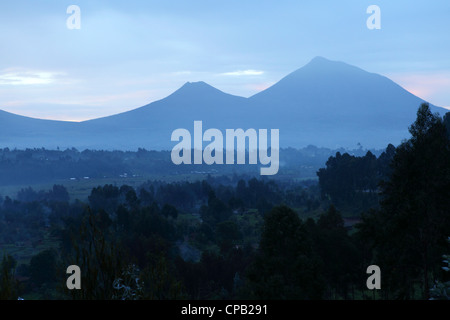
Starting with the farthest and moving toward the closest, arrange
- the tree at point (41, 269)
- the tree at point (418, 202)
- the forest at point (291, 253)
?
the tree at point (41, 269)
the tree at point (418, 202)
the forest at point (291, 253)

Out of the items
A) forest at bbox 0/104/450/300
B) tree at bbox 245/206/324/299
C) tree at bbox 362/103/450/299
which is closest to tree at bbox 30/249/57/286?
forest at bbox 0/104/450/300

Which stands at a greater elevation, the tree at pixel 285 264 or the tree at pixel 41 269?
the tree at pixel 285 264

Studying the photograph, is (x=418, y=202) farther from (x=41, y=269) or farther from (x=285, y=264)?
(x=41, y=269)

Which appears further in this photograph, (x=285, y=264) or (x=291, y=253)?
(x=291, y=253)

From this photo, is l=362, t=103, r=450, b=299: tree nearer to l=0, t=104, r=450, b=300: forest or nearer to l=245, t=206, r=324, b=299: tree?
l=0, t=104, r=450, b=300: forest

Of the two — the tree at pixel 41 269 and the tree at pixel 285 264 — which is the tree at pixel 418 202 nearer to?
the tree at pixel 285 264

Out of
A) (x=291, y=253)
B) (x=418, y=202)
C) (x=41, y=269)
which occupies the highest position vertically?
(x=418, y=202)

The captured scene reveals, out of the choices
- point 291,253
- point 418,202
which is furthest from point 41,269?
point 418,202

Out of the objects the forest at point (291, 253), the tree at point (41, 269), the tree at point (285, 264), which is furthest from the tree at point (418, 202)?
the tree at point (41, 269)

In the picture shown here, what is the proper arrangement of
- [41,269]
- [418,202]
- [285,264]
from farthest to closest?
[41,269]
[285,264]
[418,202]

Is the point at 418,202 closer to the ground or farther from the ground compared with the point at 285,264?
farther from the ground

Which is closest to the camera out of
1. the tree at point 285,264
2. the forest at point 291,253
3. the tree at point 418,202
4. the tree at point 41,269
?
the forest at point 291,253

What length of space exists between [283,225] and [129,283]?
12.5 meters

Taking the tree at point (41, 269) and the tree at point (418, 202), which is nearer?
the tree at point (418, 202)
